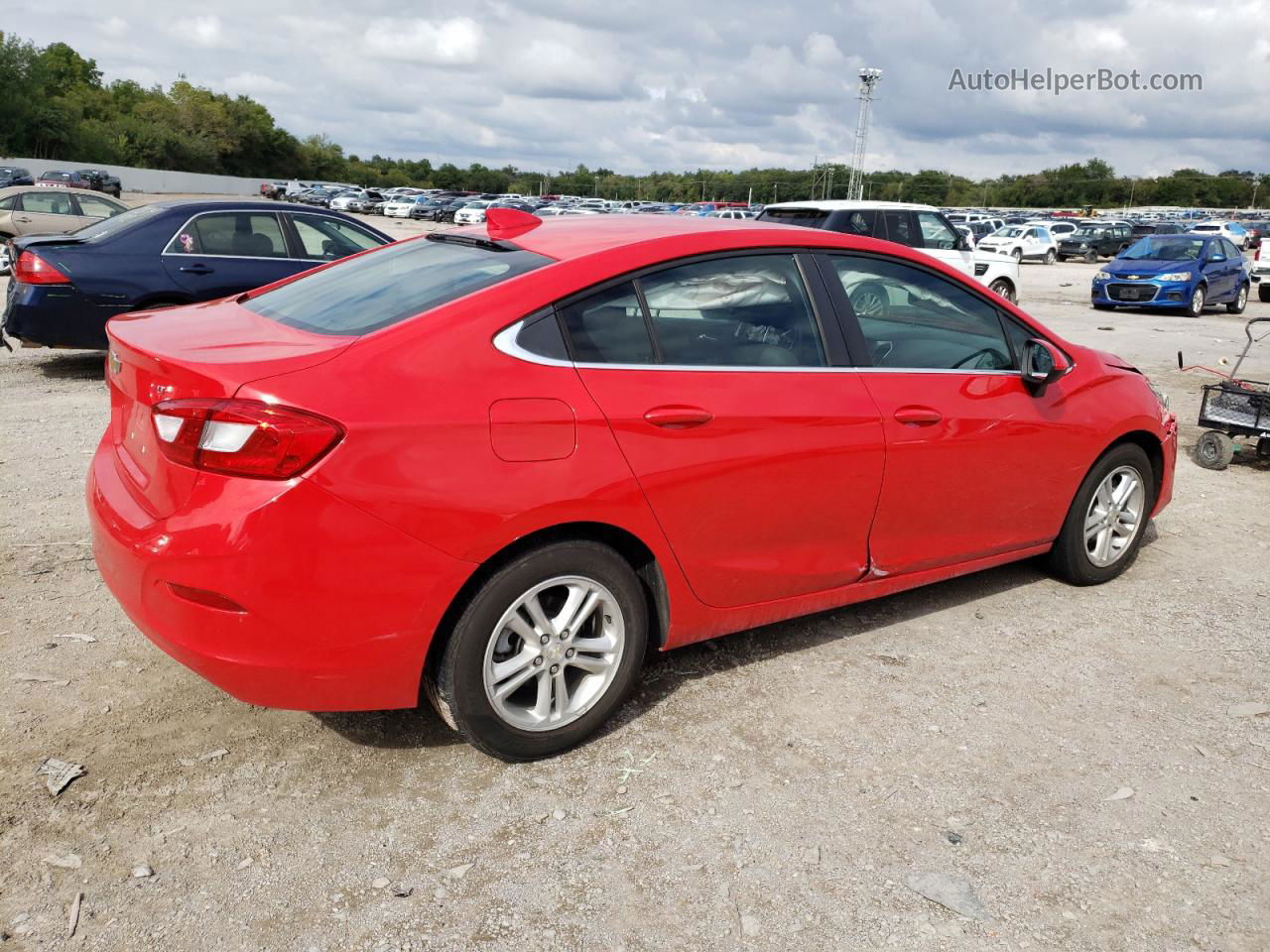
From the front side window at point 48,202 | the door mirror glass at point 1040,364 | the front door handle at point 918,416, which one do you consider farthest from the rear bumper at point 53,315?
the front side window at point 48,202

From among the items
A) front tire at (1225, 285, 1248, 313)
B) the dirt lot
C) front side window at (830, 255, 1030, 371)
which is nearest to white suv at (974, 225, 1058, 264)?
front tire at (1225, 285, 1248, 313)

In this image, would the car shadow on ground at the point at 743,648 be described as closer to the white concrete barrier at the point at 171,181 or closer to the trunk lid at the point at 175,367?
the trunk lid at the point at 175,367

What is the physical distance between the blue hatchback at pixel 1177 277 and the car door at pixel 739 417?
18.3 meters

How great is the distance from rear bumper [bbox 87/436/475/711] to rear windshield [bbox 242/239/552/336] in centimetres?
67

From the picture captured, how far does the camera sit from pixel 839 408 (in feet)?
12.0

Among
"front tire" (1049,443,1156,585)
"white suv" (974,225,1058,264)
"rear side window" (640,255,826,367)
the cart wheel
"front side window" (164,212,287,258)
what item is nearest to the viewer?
"rear side window" (640,255,826,367)

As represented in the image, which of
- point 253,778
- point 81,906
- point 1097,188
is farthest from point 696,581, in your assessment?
point 1097,188

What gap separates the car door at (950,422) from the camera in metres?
3.86

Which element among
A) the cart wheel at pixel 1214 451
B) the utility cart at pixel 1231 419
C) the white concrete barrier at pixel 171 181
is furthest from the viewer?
the white concrete barrier at pixel 171 181

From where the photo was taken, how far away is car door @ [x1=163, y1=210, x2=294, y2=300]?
859 centimetres

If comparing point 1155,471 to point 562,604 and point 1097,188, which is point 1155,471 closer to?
point 562,604

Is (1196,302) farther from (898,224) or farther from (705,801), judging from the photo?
(705,801)

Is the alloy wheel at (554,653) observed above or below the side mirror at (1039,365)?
below

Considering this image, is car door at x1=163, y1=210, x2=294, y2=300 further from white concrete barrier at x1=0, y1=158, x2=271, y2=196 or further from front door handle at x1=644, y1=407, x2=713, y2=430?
white concrete barrier at x1=0, y1=158, x2=271, y2=196
